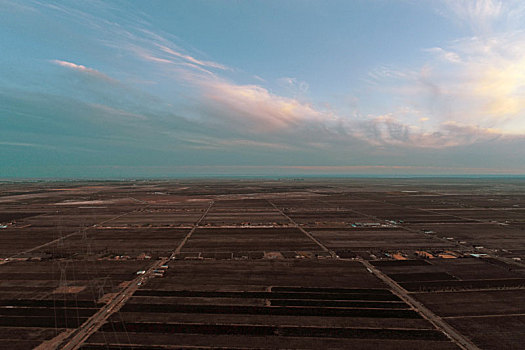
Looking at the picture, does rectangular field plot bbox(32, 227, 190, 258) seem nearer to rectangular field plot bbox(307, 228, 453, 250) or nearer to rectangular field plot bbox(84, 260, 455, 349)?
rectangular field plot bbox(84, 260, 455, 349)

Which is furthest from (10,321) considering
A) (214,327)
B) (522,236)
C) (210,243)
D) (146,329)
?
(522,236)

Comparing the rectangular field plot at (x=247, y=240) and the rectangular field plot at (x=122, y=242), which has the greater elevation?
the rectangular field plot at (x=247, y=240)

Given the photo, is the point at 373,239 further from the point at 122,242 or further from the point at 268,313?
the point at 122,242

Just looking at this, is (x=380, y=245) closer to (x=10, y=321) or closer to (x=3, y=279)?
(x=10, y=321)

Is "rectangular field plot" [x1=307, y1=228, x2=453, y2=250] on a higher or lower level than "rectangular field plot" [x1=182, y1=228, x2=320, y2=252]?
higher

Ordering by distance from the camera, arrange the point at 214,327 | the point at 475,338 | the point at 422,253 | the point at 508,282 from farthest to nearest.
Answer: the point at 422,253 → the point at 508,282 → the point at 214,327 → the point at 475,338

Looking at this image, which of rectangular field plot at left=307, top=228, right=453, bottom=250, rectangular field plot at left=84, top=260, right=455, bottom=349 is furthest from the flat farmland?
rectangular field plot at left=307, top=228, right=453, bottom=250

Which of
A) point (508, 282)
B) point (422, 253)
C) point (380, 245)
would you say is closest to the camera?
point (508, 282)

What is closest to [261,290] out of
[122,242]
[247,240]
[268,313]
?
[268,313]

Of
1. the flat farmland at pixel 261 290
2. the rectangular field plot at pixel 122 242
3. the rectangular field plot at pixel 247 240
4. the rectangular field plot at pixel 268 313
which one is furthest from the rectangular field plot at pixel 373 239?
the rectangular field plot at pixel 122 242

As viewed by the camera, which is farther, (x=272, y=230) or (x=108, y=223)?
(x=108, y=223)

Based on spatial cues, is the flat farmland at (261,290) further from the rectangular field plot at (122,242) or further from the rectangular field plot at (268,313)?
the rectangular field plot at (122,242)
